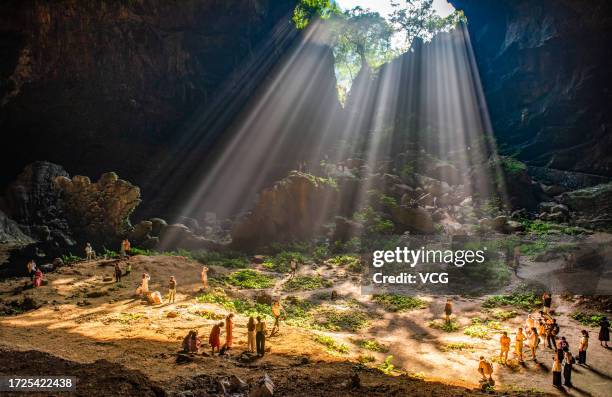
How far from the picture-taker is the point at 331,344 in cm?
1309

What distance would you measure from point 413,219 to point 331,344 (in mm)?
22844

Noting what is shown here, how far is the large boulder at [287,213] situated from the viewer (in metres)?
31.2

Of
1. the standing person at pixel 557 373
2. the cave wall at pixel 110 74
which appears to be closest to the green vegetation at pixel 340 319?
the standing person at pixel 557 373

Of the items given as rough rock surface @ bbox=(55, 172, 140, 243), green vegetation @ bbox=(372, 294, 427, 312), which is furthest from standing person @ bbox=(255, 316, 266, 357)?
rough rock surface @ bbox=(55, 172, 140, 243)

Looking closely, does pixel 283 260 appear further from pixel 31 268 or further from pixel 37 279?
pixel 31 268

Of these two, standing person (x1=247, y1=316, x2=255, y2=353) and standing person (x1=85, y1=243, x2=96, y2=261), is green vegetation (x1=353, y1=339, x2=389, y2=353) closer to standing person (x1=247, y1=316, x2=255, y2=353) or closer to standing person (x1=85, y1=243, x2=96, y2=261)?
standing person (x1=247, y1=316, x2=255, y2=353)

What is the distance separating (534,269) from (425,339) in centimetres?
1187

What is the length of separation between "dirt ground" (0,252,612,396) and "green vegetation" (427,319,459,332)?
0.34 metres

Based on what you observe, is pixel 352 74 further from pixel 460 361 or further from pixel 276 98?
pixel 460 361

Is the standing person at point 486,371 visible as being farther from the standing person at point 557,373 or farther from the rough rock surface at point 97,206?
the rough rock surface at point 97,206

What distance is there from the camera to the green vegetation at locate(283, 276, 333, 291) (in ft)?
73.2

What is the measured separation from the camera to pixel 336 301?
65.5 feet

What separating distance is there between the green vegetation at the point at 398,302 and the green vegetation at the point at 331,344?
20.6 ft

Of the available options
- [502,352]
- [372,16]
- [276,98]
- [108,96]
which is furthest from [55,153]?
[372,16]
